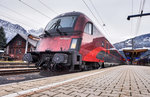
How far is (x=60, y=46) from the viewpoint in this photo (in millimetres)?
6441

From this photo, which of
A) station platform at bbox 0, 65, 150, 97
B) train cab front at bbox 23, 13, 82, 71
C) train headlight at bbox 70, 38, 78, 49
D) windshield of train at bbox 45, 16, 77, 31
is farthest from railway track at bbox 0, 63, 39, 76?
station platform at bbox 0, 65, 150, 97

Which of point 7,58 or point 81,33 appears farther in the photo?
point 7,58

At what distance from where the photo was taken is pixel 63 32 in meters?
6.62

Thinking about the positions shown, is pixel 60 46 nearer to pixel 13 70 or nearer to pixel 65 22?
pixel 65 22

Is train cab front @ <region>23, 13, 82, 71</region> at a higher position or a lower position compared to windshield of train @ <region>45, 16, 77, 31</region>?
lower

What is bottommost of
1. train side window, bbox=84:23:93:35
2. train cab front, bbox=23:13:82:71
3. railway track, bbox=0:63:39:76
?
railway track, bbox=0:63:39:76

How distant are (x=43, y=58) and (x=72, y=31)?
2.09 meters

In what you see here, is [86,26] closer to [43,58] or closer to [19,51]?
[43,58]

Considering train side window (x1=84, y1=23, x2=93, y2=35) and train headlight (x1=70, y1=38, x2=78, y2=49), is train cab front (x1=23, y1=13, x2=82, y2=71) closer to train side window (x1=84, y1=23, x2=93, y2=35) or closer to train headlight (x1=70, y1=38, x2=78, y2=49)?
train headlight (x1=70, y1=38, x2=78, y2=49)

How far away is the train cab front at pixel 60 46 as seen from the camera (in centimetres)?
562

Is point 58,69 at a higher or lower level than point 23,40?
lower

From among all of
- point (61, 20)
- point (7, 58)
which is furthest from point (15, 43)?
point (61, 20)

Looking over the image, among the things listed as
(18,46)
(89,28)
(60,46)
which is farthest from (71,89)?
(18,46)

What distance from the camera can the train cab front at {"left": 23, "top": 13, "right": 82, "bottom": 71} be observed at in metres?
5.62
